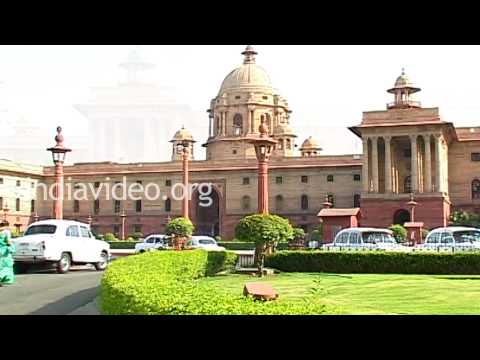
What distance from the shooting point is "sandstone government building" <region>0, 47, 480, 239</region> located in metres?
51.7

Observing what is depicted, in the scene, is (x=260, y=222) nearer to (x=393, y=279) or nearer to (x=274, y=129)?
(x=393, y=279)

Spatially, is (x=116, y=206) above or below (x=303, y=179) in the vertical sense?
below

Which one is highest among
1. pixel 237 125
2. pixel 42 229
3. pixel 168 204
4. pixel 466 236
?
pixel 237 125

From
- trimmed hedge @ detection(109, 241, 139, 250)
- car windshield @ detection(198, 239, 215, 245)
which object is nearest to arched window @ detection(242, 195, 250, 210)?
trimmed hedge @ detection(109, 241, 139, 250)

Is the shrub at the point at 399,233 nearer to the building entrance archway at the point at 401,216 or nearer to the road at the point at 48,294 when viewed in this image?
the building entrance archway at the point at 401,216

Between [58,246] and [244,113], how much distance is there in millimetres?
51412

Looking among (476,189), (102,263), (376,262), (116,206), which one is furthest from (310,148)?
(102,263)

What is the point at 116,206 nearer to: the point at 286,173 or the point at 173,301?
the point at 286,173

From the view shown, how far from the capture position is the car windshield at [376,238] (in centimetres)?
3255

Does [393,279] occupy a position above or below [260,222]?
below

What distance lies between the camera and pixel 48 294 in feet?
42.1

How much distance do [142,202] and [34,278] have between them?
160 ft
